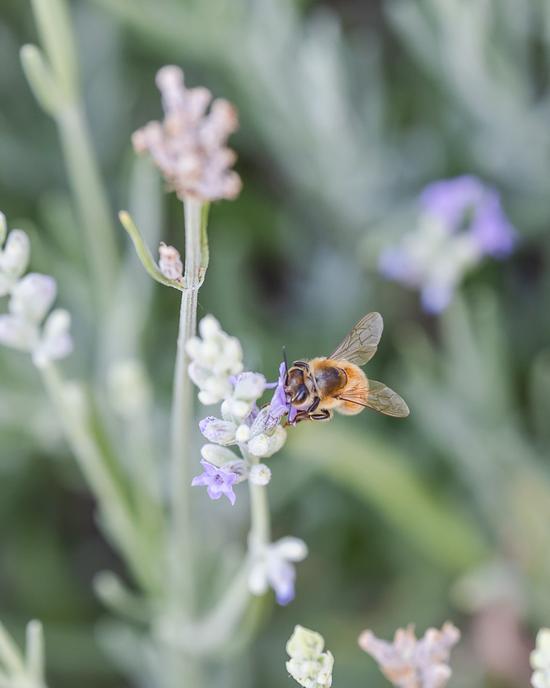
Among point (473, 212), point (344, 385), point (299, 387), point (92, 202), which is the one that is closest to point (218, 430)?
point (299, 387)

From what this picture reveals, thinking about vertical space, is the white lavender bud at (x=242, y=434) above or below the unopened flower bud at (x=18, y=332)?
below

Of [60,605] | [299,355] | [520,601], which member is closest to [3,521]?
[60,605]

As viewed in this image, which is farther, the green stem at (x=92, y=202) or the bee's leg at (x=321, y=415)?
the green stem at (x=92, y=202)

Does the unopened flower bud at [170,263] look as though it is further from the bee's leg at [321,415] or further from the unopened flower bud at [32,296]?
the bee's leg at [321,415]

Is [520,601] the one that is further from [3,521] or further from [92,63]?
[92,63]

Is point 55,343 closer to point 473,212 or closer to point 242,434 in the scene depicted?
point 242,434

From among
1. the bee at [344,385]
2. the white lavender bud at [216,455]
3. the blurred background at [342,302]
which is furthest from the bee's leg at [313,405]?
the blurred background at [342,302]

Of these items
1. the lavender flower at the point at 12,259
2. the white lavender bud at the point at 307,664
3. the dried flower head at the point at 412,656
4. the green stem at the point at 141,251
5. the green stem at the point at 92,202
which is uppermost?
the green stem at the point at 92,202

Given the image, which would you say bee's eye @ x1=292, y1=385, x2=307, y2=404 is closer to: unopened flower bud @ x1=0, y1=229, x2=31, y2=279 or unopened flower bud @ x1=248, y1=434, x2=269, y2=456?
unopened flower bud @ x1=248, y1=434, x2=269, y2=456
